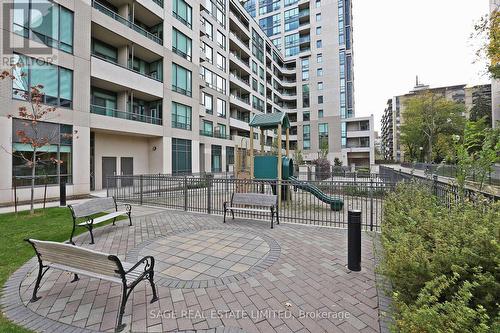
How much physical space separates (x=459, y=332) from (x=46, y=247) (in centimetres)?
471

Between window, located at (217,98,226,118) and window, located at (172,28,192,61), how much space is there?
990cm

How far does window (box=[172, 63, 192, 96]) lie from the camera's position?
2334 centimetres

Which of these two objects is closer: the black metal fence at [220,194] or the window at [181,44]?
the black metal fence at [220,194]

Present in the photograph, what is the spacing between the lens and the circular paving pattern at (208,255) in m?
4.12

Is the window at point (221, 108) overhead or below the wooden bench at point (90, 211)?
overhead

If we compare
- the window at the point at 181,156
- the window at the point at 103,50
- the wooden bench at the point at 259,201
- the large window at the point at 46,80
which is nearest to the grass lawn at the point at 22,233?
the wooden bench at the point at 259,201

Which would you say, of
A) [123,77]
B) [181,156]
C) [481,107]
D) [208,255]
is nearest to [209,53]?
[181,156]

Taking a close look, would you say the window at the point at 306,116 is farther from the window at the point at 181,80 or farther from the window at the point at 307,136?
the window at the point at 181,80

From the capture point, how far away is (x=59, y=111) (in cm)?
1428

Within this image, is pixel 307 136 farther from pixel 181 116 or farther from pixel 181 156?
pixel 181 156

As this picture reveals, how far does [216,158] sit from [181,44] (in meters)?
14.8

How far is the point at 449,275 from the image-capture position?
2447 mm

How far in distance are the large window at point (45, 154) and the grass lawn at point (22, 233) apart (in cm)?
386

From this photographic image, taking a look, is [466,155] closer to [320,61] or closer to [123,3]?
[123,3]
